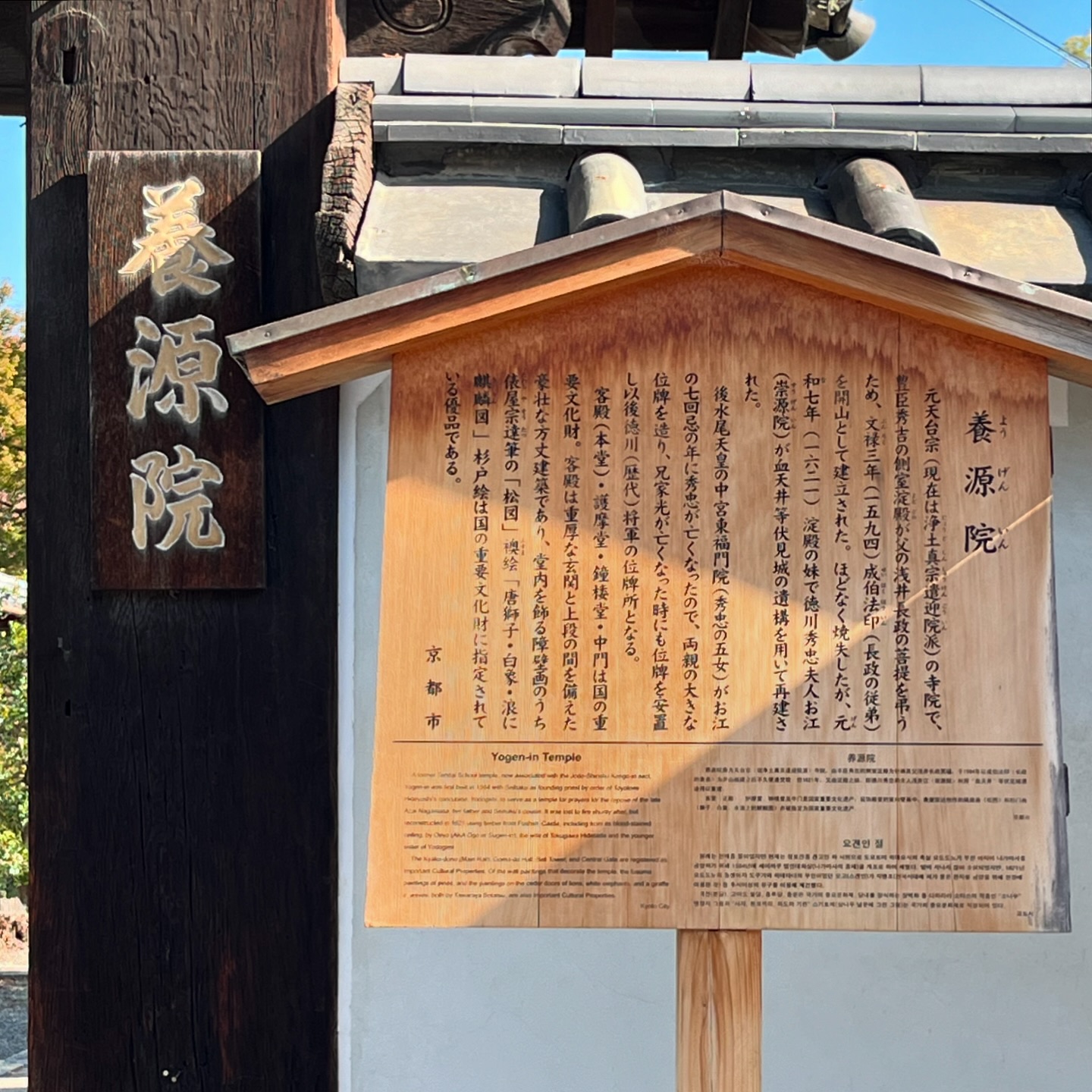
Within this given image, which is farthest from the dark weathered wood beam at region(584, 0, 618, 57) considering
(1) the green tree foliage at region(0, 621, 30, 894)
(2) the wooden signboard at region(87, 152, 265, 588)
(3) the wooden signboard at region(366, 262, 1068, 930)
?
(1) the green tree foliage at region(0, 621, 30, 894)

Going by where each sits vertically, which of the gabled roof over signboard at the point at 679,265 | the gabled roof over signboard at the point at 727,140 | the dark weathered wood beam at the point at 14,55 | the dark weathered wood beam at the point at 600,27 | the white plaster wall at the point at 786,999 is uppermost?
the dark weathered wood beam at the point at 600,27

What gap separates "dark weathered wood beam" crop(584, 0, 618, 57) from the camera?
606 cm

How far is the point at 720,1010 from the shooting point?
281cm

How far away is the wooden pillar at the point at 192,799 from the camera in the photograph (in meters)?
3.95

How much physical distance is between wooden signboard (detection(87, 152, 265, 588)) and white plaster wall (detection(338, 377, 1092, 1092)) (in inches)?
23.9

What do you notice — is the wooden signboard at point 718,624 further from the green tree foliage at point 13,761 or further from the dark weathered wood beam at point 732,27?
the green tree foliage at point 13,761

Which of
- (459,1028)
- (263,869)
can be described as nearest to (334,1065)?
(459,1028)

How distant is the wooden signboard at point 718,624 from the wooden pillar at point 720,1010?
4.6 inches

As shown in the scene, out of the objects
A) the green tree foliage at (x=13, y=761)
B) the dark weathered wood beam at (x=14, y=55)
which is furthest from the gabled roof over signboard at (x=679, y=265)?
the green tree foliage at (x=13, y=761)

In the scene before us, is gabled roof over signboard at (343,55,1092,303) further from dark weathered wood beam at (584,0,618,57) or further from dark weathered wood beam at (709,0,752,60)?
dark weathered wood beam at (709,0,752,60)

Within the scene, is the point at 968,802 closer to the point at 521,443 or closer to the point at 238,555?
the point at 521,443

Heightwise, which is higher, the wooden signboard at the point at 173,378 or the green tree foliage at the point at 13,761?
the wooden signboard at the point at 173,378

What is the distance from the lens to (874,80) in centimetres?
407

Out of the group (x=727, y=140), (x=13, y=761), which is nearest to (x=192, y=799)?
(x=727, y=140)
